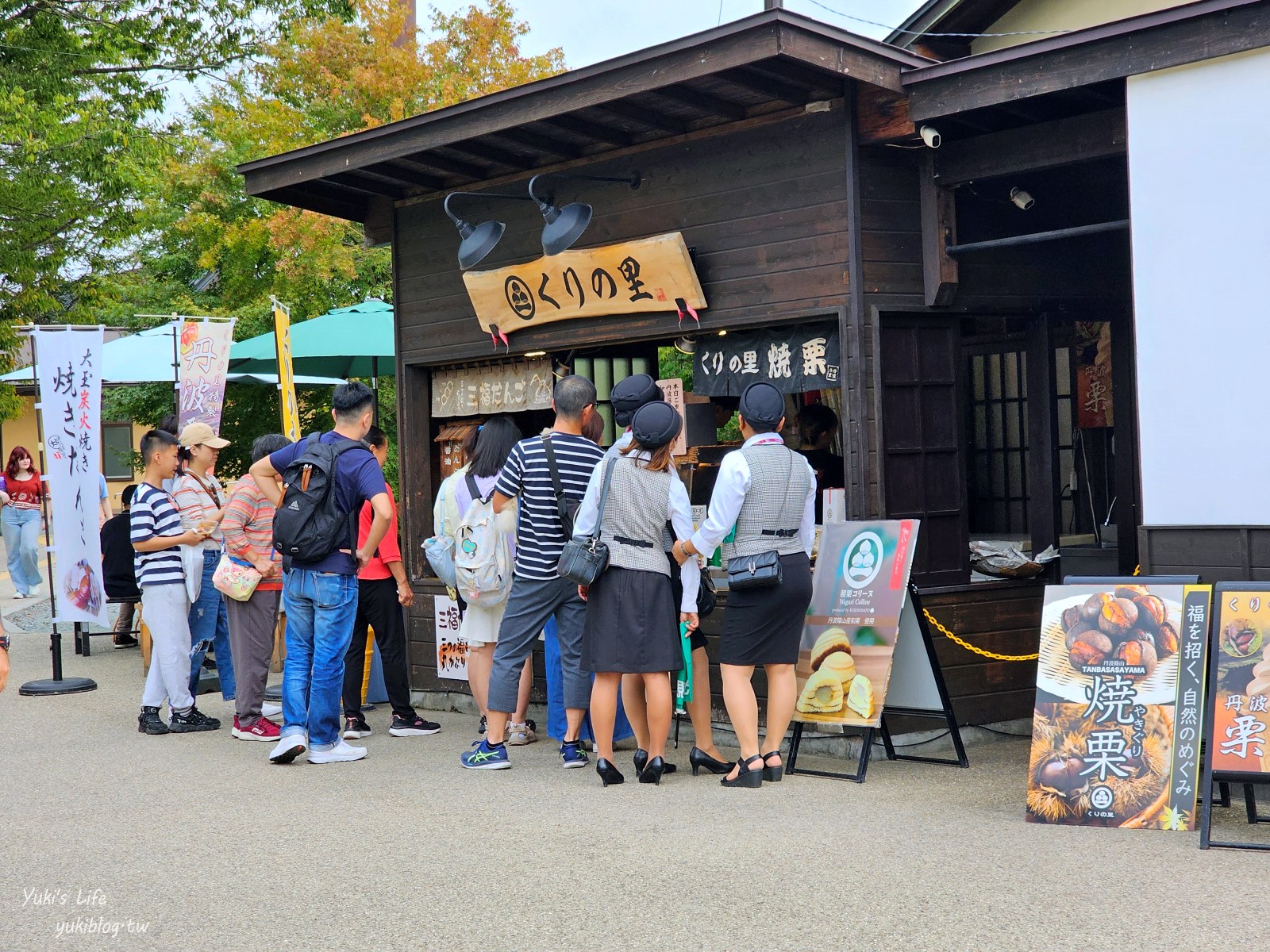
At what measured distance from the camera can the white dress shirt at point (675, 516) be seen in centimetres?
641

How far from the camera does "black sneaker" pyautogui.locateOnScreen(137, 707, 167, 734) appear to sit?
324 inches

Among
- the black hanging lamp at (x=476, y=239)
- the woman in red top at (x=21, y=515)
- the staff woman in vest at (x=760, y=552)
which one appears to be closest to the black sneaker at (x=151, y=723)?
the black hanging lamp at (x=476, y=239)

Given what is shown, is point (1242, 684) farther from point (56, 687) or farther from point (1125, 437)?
point (56, 687)

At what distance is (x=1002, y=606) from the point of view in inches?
300

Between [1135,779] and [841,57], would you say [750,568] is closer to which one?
[1135,779]

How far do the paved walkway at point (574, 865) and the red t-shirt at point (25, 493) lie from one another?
35.2 ft

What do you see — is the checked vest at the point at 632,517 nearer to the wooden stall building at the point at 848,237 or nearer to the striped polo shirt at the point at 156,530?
the wooden stall building at the point at 848,237

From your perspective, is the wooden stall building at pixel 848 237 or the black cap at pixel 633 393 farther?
the black cap at pixel 633 393

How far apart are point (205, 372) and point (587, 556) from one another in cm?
571

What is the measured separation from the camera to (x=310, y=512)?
7.00 m

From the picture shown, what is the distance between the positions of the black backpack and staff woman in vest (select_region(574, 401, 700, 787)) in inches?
60.0

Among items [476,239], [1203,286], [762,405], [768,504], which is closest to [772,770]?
[768,504]

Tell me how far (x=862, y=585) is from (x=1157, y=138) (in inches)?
104

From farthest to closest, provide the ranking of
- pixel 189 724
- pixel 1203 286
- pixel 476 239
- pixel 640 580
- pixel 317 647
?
pixel 476 239, pixel 189 724, pixel 317 647, pixel 640 580, pixel 1203 286
